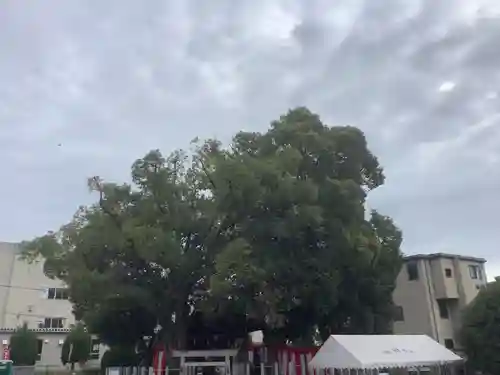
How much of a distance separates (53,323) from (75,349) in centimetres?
566

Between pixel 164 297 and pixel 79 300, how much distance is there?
408 cm

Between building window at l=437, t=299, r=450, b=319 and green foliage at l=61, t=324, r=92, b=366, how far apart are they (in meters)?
23.4

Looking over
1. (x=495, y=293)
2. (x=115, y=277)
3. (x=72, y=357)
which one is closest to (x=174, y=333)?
(x=115, y=277)

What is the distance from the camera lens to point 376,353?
72.3 ft

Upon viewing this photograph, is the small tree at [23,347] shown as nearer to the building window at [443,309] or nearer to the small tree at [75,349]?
the small tree at [75,349]

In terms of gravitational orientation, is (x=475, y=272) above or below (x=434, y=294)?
above

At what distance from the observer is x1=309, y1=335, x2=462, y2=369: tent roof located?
21.3 m

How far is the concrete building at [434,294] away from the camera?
1390 inches

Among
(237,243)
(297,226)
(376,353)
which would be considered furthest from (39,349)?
(376,353)

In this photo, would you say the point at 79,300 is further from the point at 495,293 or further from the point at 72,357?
the point at 495,293

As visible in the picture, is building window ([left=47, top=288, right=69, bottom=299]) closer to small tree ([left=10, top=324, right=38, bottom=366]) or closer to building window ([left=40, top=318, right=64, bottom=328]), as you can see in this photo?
building window ([left=40, top=318, right=64, bottom=328])

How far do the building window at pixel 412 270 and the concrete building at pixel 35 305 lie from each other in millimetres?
22677

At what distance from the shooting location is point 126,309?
25688mm

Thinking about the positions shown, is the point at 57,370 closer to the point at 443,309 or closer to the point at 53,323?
the point at 53,323
